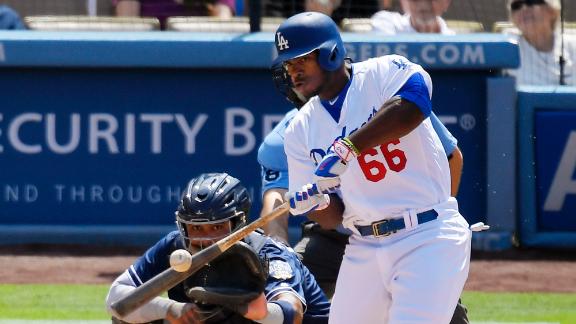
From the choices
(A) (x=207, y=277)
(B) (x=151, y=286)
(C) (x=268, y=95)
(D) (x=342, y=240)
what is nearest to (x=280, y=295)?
(A) (x=207, y=277)

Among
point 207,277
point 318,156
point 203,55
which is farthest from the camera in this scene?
point 203,55

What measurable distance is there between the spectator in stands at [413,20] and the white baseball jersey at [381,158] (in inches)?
201

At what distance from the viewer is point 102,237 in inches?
352

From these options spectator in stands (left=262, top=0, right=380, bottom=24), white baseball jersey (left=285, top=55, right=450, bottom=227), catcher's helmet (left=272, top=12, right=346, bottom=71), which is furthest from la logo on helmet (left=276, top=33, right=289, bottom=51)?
spectator in stands (left=262, top=0, right=380, bottom=24)

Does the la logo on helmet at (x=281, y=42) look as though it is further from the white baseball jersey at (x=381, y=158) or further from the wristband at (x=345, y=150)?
the wristband at (x=345, y=150)

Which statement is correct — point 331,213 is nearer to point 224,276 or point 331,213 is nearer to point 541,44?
point 224,276

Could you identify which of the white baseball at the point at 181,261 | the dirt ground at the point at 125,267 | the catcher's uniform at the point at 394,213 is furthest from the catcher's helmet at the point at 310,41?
the dirt ground at the point at 125,267

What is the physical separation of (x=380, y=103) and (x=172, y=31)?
16.9 ft

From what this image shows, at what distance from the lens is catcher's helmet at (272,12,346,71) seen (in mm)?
4246

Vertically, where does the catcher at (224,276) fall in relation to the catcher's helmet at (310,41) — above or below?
below

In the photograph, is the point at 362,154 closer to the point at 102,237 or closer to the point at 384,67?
the point at 384,67

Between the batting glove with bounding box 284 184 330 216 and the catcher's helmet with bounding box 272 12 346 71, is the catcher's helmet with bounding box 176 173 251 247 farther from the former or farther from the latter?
the catcher's helmet with bounding box 272 12 346 71

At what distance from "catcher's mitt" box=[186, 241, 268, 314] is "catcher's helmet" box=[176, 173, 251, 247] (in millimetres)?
189

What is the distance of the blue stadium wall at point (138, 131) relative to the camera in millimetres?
8891
